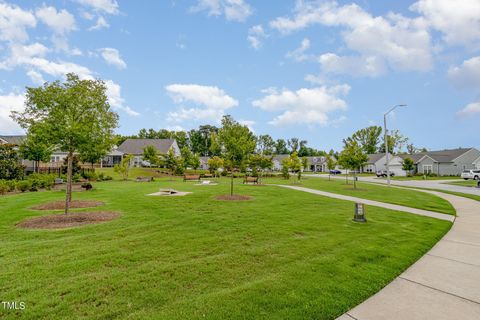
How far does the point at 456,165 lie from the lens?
51.8m

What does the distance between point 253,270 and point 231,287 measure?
781 mm

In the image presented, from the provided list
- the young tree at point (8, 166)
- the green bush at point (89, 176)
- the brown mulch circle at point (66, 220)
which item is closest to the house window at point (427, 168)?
the green bush at point (89, 176)

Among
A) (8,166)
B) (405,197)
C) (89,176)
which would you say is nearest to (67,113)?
(405,197)

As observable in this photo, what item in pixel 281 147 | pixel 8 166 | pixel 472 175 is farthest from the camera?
pixel 281 147

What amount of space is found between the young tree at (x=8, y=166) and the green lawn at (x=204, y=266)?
748 inches

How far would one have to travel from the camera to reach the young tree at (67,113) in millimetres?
8602

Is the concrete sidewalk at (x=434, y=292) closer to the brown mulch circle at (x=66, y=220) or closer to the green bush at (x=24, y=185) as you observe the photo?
the brown mulch circle at (x=66, y=220)

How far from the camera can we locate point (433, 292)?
161 inches

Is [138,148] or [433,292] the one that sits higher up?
[138,148]

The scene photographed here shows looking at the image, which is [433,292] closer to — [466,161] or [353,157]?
[353,157]

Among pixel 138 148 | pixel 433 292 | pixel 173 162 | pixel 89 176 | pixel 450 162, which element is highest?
pixel 138 148

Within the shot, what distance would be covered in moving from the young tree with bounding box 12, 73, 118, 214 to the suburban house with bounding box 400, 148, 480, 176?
6441cm

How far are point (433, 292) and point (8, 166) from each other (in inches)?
1231

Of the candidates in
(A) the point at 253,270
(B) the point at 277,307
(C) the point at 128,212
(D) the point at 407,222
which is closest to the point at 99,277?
(A) the point at 253,270
